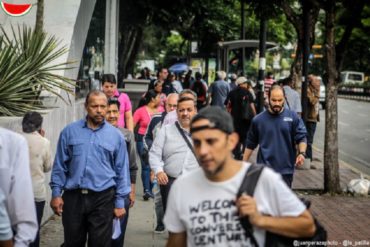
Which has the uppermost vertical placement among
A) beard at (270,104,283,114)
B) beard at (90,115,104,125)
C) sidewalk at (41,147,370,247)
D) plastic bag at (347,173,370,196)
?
beard at (270,104,283,114)

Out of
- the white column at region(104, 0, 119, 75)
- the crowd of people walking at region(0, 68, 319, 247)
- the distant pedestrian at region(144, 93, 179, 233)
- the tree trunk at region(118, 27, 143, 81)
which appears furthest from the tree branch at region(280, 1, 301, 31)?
the tree trunk at region(118, 27, 143, 81)

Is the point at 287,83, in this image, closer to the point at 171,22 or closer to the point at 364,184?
the point at 364,184

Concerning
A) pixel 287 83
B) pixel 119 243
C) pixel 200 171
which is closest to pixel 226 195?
pixel 200 171

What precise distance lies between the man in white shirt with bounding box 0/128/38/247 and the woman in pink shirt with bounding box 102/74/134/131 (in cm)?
614

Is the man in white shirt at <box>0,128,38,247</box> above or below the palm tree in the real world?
below

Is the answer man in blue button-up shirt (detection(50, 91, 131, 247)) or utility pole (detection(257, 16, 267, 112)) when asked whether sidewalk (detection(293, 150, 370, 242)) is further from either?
utility pole (detection(257, 16, 267, 112))

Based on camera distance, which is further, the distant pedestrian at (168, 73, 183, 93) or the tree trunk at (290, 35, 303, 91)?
the distant pedestrian at (168, 73, 183, 93)

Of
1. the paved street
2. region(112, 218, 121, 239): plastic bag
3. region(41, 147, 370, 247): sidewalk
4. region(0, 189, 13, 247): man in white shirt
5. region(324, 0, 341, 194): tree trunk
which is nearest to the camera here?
region(0, 189, 13, 247): man in white shirt

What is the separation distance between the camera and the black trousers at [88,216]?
6387 mm

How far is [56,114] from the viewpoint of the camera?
34.3 feet

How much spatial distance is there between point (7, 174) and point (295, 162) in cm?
530

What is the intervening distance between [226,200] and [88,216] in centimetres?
285

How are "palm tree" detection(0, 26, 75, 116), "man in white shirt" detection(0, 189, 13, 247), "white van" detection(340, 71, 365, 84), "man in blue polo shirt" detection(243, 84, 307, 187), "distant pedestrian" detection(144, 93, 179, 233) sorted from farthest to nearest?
"white van" detection(340, 71, 365, 84) → "palm tree" detection(0, 26, 75, 116) → "distant pedestrian" detection(144, 93, 179, 233) → "man in blue polo shirt" detection(243, 84, 307, 187) → "man in white shirt" detection(0, 189, 13, 247)

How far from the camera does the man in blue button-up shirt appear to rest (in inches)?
251
